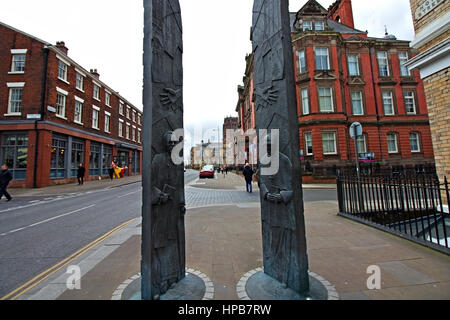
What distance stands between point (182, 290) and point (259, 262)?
131 cm

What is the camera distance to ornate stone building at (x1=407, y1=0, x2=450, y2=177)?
17.8 feet

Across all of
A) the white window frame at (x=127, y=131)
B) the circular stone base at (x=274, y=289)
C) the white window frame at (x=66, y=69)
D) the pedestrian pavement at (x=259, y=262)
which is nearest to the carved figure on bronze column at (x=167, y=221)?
the pedestrian pavement at (x=259, y=262)

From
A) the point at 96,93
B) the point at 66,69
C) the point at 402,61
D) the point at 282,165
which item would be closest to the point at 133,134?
the point at 96,93

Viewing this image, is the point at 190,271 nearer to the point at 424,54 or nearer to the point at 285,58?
the point at 285,58

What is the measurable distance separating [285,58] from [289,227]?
211cm

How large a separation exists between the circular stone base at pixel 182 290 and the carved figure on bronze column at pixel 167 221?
10 centimetres

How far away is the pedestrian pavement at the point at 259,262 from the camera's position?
2.36 meters

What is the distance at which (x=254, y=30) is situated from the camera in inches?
123

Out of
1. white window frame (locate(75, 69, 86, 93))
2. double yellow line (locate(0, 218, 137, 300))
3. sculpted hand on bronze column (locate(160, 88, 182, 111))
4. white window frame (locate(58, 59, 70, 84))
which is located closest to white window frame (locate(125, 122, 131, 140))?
white window frame (locate(75, 69, 86, 93))

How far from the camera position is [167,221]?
2420 mm

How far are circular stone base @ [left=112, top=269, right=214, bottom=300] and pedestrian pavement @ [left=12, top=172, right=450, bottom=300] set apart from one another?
67mm

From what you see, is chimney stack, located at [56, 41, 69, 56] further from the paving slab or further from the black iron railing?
the black iron railing

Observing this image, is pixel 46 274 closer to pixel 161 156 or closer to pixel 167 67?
pixel 161 156

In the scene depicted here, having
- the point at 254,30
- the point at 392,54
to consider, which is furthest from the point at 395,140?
the point at 254,30
